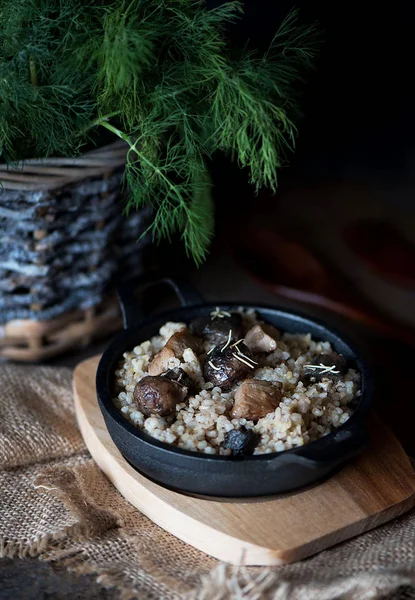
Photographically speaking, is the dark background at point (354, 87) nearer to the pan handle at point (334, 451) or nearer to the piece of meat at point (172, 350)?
the piece of meat at point (172, 350)

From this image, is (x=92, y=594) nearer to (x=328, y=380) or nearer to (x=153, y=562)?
(x=153, y=562)

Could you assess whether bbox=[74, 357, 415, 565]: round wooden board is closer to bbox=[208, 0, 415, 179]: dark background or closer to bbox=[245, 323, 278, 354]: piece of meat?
bbox=[245, 323, 278, 354]: piece of meat

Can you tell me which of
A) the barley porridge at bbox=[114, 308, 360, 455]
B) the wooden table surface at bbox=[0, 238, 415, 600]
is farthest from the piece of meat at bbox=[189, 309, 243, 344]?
the wooden table surface at bbox=[0, 238, 415, 600]

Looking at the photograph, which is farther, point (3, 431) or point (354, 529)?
point (3, 431)

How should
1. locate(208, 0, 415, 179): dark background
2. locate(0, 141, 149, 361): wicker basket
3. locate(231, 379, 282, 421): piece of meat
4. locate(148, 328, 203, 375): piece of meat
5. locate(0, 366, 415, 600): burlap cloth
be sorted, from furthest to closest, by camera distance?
locate(208, 0, 415, 179): dark background
locate(0, 141, 149, 361): wicker basket
locate(148, 328, 203, 375): piece of meat
locate(231, 379, 282, 421): piece of meat
locate(0, 366, 415, 600): burlap cloth

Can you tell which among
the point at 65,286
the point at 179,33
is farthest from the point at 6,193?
the point at 179,33

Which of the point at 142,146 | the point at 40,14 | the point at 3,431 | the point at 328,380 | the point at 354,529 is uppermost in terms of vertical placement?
the point at 40,14

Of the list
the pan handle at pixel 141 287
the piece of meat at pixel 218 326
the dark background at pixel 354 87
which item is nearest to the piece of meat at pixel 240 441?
the piece of meat at pixel 218 326
